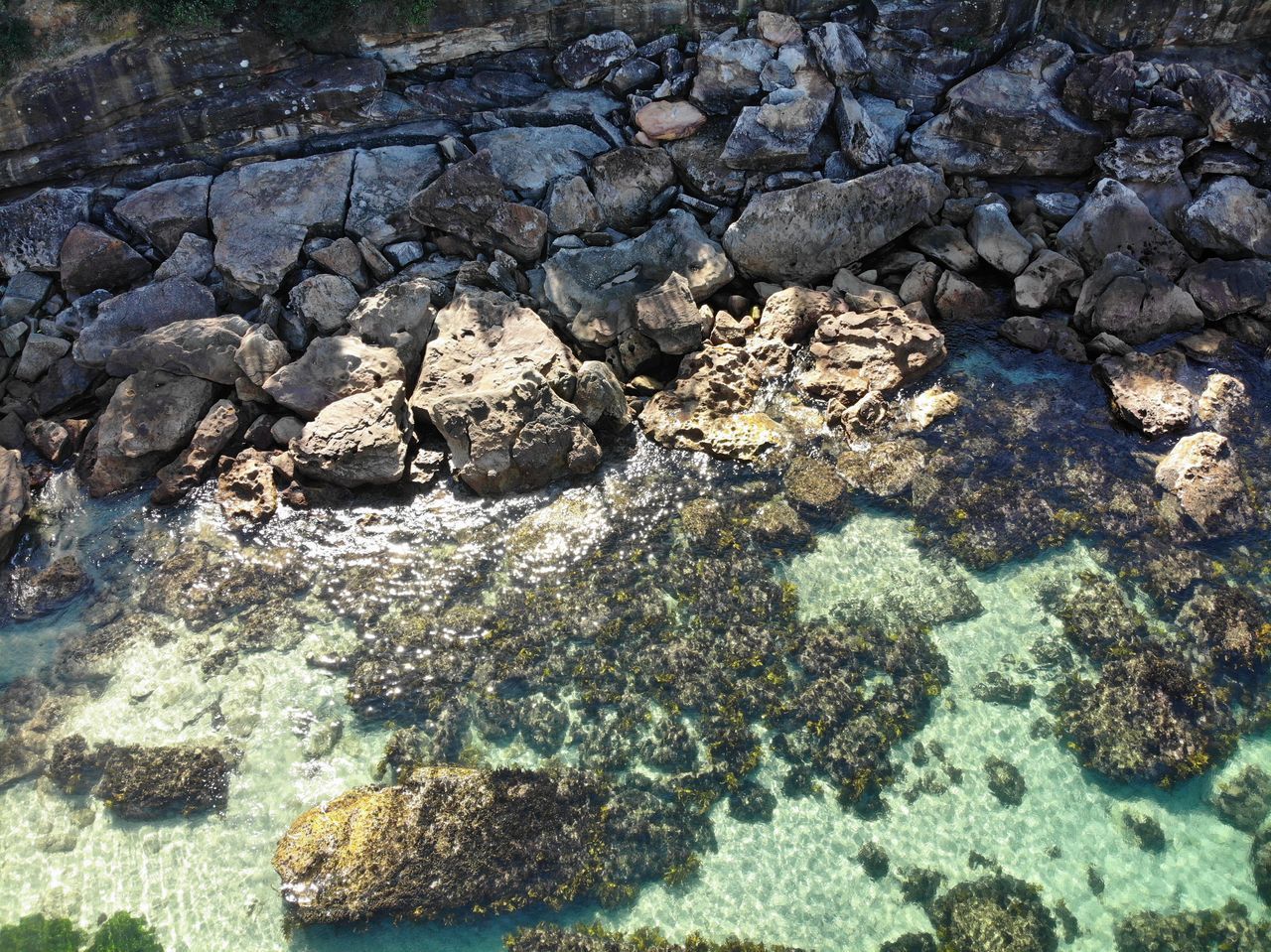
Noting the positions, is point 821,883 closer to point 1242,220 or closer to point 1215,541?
point 1215,541

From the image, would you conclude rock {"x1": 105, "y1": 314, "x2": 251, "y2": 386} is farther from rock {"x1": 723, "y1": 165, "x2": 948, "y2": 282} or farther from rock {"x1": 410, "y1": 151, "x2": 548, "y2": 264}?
rock {"x1": 723, "y1": 165, "x2": 948, "y2": 282}

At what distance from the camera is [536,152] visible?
→ 17.0 metres

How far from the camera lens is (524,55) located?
1773 cm

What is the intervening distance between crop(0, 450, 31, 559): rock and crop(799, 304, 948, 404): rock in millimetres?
12912

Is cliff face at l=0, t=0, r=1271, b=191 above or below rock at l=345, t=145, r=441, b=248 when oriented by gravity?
above

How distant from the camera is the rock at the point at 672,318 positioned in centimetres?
1488

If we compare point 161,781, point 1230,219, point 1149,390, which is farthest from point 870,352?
point 161,781

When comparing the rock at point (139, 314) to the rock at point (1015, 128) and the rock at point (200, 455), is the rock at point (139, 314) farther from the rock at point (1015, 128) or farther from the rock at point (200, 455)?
the rock at point (1015, 128)

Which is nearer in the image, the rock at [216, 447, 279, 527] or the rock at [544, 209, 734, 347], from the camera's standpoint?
the rock at [216, 447, 279, 527]

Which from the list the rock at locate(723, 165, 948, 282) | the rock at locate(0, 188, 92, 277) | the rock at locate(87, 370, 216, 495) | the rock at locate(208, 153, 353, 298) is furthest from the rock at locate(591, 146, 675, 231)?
the rock at locate(0, 188, 92, 277)

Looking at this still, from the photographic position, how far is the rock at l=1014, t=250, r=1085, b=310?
1569 centimetres

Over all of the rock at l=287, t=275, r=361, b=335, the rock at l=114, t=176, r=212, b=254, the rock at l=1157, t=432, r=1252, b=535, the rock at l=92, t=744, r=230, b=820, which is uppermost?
the rock at l=114, t=176, r=212, b=254

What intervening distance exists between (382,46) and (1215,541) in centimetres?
1725

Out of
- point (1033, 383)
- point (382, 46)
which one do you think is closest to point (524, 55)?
point (382, 46)
